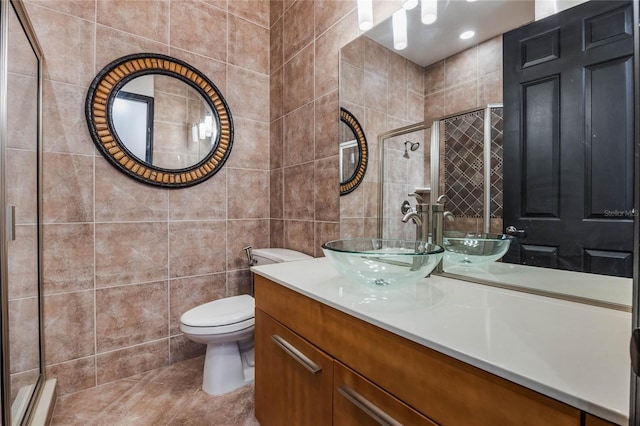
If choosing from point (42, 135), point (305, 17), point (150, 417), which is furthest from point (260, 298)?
point (305, 17)

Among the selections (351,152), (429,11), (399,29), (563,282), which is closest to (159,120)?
(351,152)

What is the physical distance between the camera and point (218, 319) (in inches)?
61.6

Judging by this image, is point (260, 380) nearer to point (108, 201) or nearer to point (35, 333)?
point (35, 333)

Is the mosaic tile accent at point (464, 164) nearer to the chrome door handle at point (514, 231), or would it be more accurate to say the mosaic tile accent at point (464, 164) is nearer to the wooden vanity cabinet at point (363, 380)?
the chrome door handle at point (514, 231)

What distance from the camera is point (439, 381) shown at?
1.97ft

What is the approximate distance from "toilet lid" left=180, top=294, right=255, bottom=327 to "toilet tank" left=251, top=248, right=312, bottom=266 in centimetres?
28

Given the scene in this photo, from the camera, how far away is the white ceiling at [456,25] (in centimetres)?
95

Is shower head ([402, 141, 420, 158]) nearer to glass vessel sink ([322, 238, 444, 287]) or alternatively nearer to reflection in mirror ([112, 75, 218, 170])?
glass vessel sink ([322, 238, 444, 287])

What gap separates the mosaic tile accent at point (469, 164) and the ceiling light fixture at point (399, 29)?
44cm

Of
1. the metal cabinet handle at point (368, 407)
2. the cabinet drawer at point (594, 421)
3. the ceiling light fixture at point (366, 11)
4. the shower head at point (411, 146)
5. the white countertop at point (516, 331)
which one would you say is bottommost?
the metal cabinet handle at point (368, 407)

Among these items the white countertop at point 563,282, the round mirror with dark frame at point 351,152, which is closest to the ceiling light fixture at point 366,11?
the round mirror with dark frame at point 351,152

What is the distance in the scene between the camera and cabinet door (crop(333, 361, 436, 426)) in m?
0.66

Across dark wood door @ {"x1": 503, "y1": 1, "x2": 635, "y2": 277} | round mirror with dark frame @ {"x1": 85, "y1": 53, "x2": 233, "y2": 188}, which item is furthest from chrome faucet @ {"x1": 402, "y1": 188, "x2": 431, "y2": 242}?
round mirror with dark frame @ {"x1": 85, "y1": 53, "x2": 233, "y2": 188}

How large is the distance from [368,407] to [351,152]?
1.15 meters
